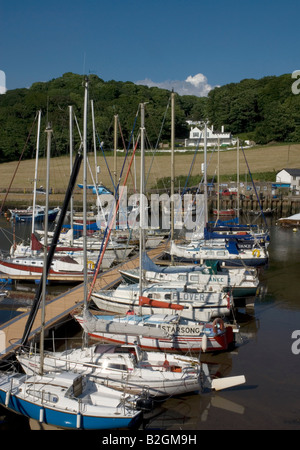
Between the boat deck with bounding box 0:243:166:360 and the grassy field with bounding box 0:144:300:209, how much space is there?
46546mm

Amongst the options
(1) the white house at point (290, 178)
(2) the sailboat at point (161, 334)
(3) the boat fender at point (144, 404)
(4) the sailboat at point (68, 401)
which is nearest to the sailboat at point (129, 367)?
(3) the boat fender at point (144, 404)

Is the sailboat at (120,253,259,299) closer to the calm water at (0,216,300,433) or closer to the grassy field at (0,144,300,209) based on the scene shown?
the calm water at (0,216,300,433)

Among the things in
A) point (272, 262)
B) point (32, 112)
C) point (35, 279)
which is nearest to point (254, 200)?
point (272, 262)

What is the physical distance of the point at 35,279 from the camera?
101ft

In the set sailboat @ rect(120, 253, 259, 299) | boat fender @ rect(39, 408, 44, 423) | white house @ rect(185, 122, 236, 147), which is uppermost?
white house @ rect(185, 122, 236, 147)

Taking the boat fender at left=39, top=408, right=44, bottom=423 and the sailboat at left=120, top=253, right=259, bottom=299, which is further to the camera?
the sailboat at left=120, top=253, right=259, bottom=299

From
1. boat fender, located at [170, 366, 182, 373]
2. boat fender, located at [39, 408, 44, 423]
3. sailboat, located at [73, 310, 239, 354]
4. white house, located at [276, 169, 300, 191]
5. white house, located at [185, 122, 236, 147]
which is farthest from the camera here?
white house, located at [185, 122, 236, 147]

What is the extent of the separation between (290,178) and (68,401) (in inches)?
2933

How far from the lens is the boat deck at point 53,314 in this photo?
1869cm

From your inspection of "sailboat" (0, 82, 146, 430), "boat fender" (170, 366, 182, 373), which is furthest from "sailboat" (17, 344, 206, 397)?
"sailboat" (0, 82, 146, 430)

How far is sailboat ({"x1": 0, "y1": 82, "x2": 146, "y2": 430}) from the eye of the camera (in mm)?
13531

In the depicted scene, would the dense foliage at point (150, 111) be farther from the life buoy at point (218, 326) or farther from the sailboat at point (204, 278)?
the life buoy at point (218, 326)

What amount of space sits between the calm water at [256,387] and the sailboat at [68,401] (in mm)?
959

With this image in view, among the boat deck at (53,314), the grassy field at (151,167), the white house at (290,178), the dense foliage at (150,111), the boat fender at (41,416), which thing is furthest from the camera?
the dense foliage at (150,111)
